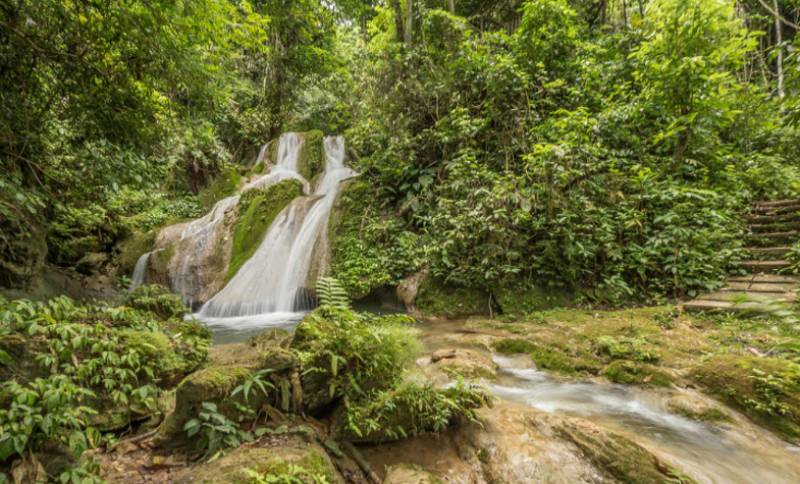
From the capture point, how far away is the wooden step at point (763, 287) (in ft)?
16.7

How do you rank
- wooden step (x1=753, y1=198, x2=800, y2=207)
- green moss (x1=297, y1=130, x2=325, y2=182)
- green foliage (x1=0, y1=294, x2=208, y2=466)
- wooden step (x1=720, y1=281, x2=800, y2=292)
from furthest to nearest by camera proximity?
1. green moss (x1=297, y1=130, x2=325, y2=182)
2. wooden step (x1=753, y1=198, x2=800, y2=207)
3. wooden step (x1=720, y1=281, x2=800, y2=292)
4. green foliage (x1=0, y1=294, x2=208, y2=466)

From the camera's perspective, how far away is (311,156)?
14602mm

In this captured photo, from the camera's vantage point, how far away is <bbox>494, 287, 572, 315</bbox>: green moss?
6449 mm

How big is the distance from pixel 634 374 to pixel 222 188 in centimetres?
1383

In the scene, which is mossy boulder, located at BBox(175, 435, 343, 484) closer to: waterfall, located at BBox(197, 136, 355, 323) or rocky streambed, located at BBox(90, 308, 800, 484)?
rocky streambed, located at BBox(90, 308, 800, 484)

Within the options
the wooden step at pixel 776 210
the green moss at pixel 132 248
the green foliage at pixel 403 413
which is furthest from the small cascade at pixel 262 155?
the wooden step at pixel 776 210

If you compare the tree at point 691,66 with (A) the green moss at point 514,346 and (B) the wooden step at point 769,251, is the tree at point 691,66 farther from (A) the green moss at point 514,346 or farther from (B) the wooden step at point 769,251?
(A) the green moss at point 514,346

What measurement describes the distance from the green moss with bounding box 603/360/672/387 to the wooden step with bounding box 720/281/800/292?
3.23 m

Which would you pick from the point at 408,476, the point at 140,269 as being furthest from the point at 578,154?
the point at 140,269

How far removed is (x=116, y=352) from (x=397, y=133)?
25.8ft

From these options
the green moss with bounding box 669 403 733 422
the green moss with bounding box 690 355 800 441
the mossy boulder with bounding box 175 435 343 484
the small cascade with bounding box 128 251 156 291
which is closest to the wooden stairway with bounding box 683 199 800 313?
the green moss with bounding box 690 355 800 441

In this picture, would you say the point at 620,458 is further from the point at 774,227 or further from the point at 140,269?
the point at 140,269

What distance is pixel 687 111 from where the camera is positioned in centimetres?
675

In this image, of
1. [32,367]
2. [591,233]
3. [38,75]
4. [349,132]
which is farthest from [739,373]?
[349,132]
